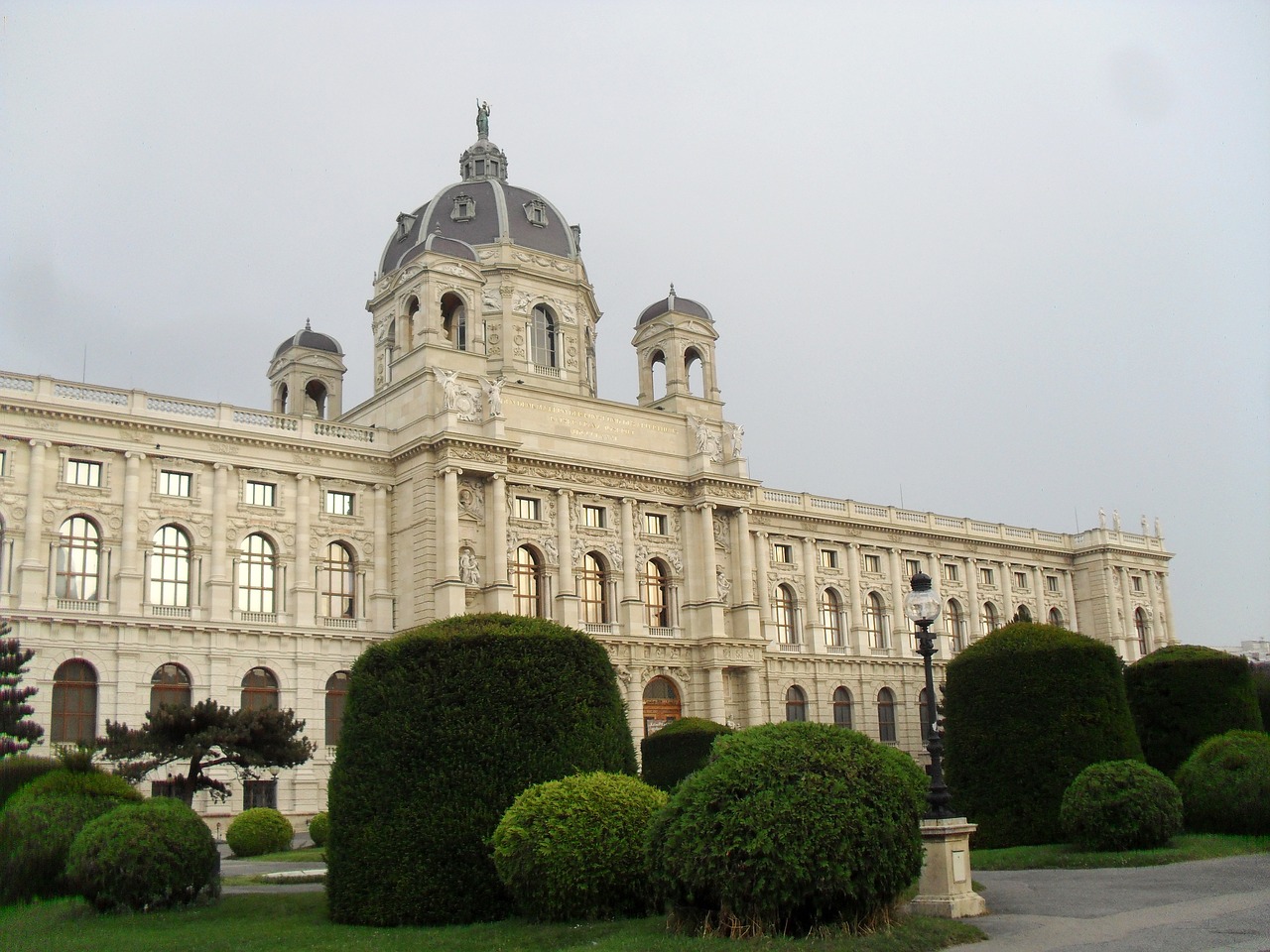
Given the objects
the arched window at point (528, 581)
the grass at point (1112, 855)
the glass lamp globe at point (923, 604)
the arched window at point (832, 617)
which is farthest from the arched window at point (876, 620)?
the glass lamp globe at point (923, 604)

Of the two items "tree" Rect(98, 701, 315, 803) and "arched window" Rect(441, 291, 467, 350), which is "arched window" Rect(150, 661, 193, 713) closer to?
"tree" Rect(98, 701, 315, 803)

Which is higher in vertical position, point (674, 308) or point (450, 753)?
point (674, 308)

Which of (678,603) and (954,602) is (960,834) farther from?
(954,602)

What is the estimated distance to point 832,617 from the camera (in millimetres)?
67562


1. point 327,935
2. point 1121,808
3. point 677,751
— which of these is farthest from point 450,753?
point 677,751

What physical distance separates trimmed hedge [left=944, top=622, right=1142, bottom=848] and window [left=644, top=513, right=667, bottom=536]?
97.5 feet

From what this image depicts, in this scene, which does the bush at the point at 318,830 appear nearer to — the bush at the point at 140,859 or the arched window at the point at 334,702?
the arched window at the point at 334,702

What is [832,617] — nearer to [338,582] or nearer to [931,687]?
[338,582]

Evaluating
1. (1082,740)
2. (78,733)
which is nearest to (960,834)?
(1082,740)

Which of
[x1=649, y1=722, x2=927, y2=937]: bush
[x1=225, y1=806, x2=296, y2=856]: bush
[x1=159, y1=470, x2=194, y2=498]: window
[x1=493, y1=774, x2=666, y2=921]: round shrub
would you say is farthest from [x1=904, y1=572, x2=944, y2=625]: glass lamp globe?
[x1=159, y1=470, x2=194, y2=498]: window

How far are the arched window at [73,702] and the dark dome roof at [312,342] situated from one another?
22.4 meters

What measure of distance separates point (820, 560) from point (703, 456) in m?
12.2

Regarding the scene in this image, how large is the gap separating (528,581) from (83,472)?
18.1 metres

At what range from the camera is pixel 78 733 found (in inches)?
1640
